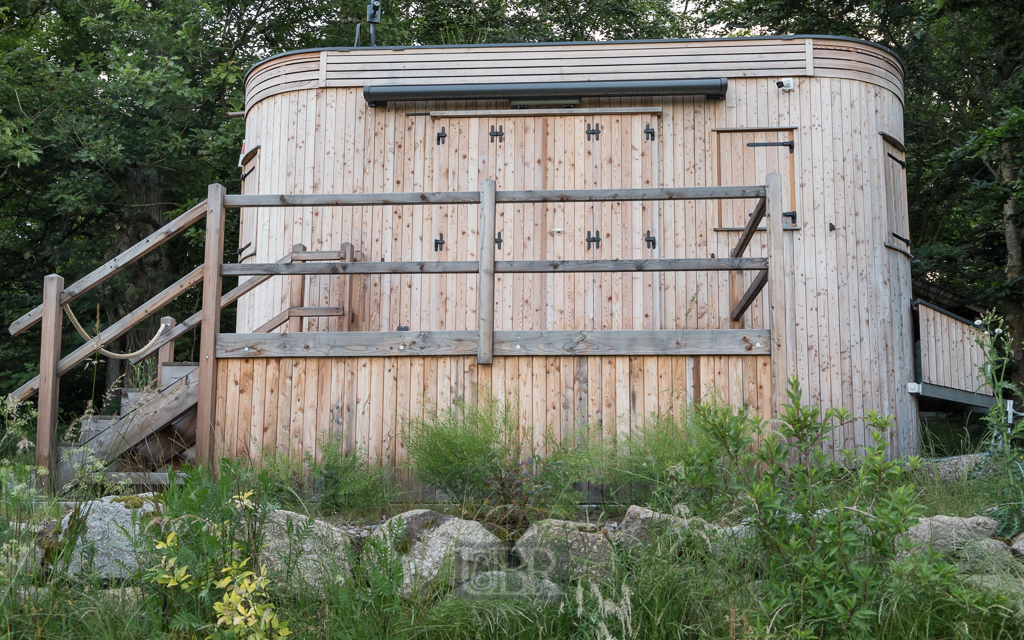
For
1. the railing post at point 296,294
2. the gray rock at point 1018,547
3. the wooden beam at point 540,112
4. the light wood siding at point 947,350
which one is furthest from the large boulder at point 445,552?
the light wood siding at point 947,350

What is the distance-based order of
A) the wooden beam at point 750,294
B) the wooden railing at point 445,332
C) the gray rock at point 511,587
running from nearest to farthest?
the gray rock at point 511,587 < the wooden railing at point 445,332 < the wooden beam at point 750,294

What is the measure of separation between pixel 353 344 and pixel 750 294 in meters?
2.98

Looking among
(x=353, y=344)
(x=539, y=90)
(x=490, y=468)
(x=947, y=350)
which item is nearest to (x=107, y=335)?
(x=353, y=344)

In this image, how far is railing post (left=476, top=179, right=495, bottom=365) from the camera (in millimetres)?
5730

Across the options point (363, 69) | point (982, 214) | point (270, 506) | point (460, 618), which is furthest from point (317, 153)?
point (982, 214)

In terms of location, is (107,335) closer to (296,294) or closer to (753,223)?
(296,294)

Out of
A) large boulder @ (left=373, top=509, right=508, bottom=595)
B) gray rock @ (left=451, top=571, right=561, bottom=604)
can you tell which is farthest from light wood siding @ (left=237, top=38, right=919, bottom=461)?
gray rock @ (left=451, top=571, right=561, bottom=604)

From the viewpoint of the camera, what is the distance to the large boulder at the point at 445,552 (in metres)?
3.87

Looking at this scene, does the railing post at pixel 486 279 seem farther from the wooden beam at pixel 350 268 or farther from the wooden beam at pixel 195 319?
the wooden beam at pixel 195 319

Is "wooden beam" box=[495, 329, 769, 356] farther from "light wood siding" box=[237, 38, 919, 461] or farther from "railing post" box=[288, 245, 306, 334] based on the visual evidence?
"railing post" box=[288, 245, 306, 334]

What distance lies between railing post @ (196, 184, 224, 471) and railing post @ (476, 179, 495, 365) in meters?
1.70

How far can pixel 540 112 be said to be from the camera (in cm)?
829

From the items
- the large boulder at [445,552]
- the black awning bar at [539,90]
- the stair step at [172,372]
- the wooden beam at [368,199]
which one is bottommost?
the large boulder at [445,552]

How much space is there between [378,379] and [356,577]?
6.85 feet
